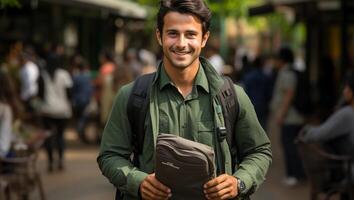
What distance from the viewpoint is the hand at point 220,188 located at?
123 inches

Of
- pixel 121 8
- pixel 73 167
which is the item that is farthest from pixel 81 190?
pixel 121 8

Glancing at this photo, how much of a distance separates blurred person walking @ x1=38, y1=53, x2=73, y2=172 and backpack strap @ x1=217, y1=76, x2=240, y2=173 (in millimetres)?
9052

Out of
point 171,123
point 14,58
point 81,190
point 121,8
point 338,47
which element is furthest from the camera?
point 121,8

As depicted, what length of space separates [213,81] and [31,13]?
18.4m

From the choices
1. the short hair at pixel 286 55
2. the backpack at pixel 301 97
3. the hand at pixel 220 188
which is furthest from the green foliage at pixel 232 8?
the hand at pixel 220 188

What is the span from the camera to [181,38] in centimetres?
327

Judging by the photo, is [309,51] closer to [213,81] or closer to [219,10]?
[219,10]

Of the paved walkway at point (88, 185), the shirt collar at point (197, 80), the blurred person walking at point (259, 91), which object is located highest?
the shirt collar at point (197, 80)

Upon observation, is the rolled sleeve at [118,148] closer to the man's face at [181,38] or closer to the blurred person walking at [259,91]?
the man's face at [181,38]

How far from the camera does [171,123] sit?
10.8 ft

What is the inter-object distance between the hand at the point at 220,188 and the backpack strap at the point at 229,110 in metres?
0.19

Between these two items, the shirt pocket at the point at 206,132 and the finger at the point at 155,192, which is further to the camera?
the shirt pocket at the point at 206,132

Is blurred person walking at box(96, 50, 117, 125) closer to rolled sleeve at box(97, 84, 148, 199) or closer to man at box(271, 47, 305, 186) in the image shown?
man at box(271, 47, 305, 186)

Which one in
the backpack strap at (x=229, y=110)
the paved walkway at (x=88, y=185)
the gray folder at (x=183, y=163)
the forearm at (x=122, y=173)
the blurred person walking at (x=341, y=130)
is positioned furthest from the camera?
the paved walkway at (x=88, y=185)
